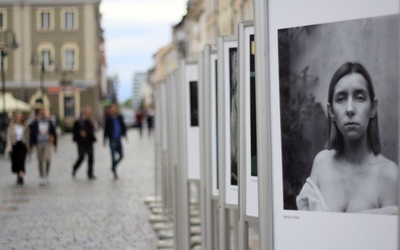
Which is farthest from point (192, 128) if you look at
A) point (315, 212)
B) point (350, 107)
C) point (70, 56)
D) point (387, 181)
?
point (70, 56)

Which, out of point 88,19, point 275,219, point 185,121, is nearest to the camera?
point 275,219

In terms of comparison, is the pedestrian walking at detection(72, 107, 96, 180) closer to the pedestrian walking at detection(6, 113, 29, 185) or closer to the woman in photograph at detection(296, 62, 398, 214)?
the pedestrian walking at detection(6, 113, 29, 185)

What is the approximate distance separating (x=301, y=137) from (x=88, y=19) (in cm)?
7159

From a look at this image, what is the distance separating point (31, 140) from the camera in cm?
2089

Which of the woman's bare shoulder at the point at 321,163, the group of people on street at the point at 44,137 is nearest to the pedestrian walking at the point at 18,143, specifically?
the group of people on street at the point at 44,137

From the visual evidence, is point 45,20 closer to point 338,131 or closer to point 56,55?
point 56,55

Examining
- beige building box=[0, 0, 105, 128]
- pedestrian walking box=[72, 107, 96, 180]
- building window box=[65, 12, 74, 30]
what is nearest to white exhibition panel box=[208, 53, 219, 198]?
pedestrian walking box=[72, 107, 96, 180]

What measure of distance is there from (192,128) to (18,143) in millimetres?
12759

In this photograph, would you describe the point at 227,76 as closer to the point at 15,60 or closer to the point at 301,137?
the point at 301,137

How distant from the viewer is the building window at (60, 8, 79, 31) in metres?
72.8

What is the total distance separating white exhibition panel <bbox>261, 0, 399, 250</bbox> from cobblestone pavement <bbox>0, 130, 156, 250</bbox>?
603 cm

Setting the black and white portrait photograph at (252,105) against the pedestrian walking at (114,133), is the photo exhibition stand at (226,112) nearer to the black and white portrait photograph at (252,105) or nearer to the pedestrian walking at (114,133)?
the black and white portrait photograph at (252,105)

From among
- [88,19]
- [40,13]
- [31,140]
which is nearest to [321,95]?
[31,140]

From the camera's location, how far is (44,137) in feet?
66.5
